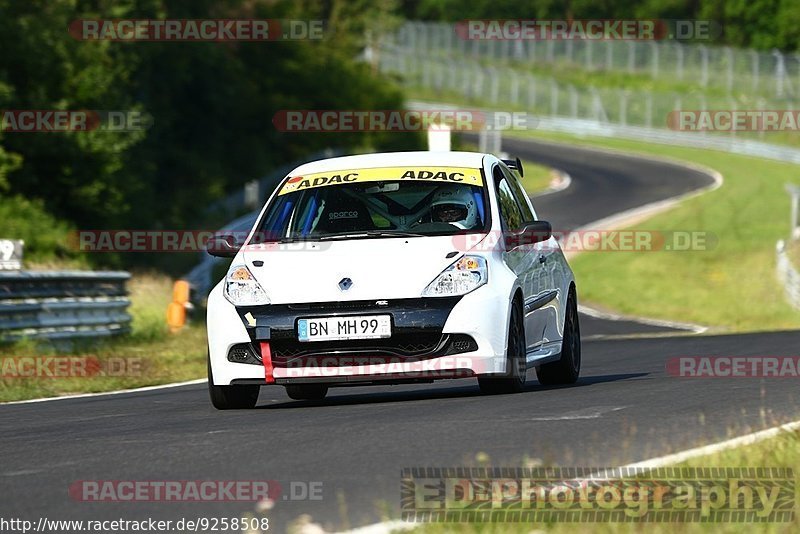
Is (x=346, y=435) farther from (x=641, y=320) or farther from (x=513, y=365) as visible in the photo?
(x=641, y=320)

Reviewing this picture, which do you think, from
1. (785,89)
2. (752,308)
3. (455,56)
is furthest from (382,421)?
(455,56)

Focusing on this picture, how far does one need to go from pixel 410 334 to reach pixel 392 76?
201 feet

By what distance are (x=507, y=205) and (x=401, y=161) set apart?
2.69 feet

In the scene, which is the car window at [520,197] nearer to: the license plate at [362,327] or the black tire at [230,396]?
the license plate at [362,327]

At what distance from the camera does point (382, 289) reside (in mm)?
9945

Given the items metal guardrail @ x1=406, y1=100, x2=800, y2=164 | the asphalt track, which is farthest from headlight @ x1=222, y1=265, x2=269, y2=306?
metal guardrail @ x1=406, y1=100, x2=800, y2=164

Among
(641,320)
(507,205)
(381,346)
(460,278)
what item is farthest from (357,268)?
(641,320)

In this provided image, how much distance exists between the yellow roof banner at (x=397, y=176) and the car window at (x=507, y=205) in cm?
25

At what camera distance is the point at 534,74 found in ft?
279

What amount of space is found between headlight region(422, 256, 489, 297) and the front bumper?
49mm

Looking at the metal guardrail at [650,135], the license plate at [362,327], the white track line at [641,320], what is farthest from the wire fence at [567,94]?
the license plate at [362,327]

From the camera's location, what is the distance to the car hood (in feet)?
32.7

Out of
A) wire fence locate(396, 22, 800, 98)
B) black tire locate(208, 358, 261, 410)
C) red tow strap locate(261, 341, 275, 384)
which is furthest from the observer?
wire fence locate(396, 22, 800, 98)

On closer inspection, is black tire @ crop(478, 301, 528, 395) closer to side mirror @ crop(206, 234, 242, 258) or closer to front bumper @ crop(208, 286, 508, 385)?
front bumper @ crop(208, 286, 508, 385)
